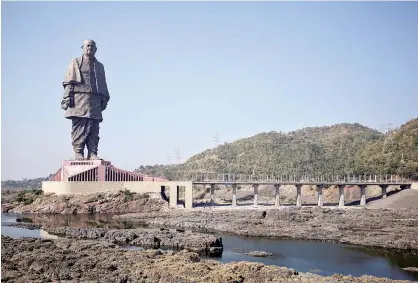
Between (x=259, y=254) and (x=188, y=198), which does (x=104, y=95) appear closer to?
(x=188, y=198)

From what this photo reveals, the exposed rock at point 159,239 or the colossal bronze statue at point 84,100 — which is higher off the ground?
the colossal bronze statue at point 84,100

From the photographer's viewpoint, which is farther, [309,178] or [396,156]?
[309,178]

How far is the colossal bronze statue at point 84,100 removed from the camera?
334 feet

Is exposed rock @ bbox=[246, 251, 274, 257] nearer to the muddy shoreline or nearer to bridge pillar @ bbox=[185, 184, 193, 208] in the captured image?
the muddy shoreline

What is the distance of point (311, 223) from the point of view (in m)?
61.3

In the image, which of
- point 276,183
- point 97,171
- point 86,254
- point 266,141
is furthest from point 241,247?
point 266,141

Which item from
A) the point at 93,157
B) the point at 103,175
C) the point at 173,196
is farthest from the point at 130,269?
the point at 93,157

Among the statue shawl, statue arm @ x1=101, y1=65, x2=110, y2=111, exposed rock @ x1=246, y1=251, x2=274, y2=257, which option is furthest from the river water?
statue arm @ x1=101, y1=65, x2=110, y2=111

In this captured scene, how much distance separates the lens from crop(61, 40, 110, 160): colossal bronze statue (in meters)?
102

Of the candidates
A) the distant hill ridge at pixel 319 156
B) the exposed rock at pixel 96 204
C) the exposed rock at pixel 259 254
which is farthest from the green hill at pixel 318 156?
the exposed rock at pixel 259 254

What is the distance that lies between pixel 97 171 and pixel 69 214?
46.6ft

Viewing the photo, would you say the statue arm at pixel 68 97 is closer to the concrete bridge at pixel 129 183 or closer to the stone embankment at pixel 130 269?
the concrete bridge at pixel 129 183

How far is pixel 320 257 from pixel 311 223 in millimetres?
20249

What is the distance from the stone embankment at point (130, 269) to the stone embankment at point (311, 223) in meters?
19.3
